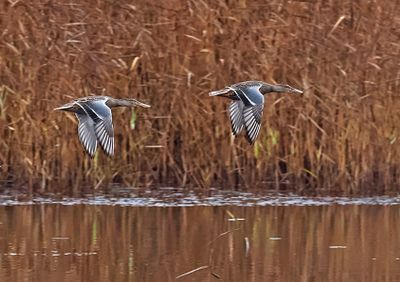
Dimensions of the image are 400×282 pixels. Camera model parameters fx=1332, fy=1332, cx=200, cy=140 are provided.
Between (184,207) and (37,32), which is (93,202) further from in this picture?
(37,32)

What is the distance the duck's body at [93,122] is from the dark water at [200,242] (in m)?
0.56

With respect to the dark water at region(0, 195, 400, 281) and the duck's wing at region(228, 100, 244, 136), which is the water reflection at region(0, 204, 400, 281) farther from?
the duck's wing at region(228, 100, 244, 136)

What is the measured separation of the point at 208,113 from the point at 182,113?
0.16 m

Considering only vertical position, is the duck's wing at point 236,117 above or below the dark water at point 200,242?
above

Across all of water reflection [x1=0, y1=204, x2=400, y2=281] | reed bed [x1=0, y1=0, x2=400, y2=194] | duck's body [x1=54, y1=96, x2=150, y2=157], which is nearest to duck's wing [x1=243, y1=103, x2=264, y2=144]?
water reflection [x1=0, y1=204, x2=400, y2=281]

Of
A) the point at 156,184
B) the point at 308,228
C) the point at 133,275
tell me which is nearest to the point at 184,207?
the point at 156,184

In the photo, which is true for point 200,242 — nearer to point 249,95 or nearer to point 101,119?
point 249,95

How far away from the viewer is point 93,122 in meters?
6.52

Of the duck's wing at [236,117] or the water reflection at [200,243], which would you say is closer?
the water reflection at [200,243]

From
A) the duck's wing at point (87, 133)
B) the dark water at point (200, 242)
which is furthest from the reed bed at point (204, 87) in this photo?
the duck's wing at point (87, 133)

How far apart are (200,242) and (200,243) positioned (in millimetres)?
31

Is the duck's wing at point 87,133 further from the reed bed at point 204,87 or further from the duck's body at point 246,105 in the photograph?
the reed bed at point 204,87

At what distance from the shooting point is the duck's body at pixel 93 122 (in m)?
6.40

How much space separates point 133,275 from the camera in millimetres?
6000
